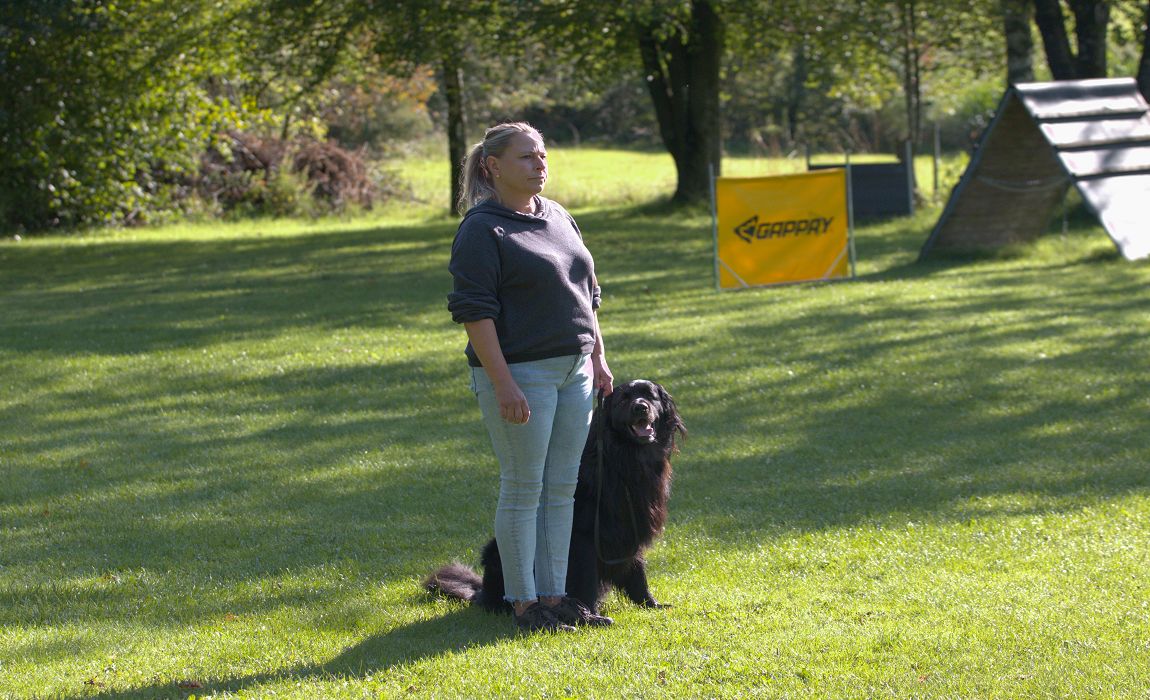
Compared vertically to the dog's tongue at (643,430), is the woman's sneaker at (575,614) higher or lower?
lower

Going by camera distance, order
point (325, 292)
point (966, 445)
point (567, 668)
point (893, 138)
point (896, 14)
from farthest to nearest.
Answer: point (893, 138), point (896, 14), point (325, 292), point (966, 445), point (567, 668)

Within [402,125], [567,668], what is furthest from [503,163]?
[402,125]

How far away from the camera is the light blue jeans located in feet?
14.3

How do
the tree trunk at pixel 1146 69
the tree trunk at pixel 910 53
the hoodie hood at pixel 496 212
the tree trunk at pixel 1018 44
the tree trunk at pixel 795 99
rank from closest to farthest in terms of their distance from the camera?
the hoodie hood at pixel 496 212 → the tree trunk at pixel 1146 69 → the tree trunk at pixel 1018 44 → the tree trunk at pixel 910 53 → the tree trunk at pixel 795 99

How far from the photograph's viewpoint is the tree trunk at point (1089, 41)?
19.5m

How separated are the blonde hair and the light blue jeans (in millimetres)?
611

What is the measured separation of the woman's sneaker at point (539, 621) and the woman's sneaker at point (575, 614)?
33 millimetres

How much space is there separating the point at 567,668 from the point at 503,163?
172cm

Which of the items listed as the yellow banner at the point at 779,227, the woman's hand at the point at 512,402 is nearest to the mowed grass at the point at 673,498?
the yellow banner at the point at 779,227

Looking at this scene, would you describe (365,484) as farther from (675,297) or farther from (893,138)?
(893,138)

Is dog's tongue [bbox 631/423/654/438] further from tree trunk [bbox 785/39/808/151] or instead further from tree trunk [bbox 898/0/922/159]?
tree trunk [bbox 785/39/808/151]

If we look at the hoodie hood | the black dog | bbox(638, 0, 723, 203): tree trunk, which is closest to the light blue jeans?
the black dog

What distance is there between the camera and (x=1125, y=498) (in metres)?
6.49

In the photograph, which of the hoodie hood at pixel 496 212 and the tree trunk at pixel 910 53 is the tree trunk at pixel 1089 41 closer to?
the tree trunk at pixel 910 53
